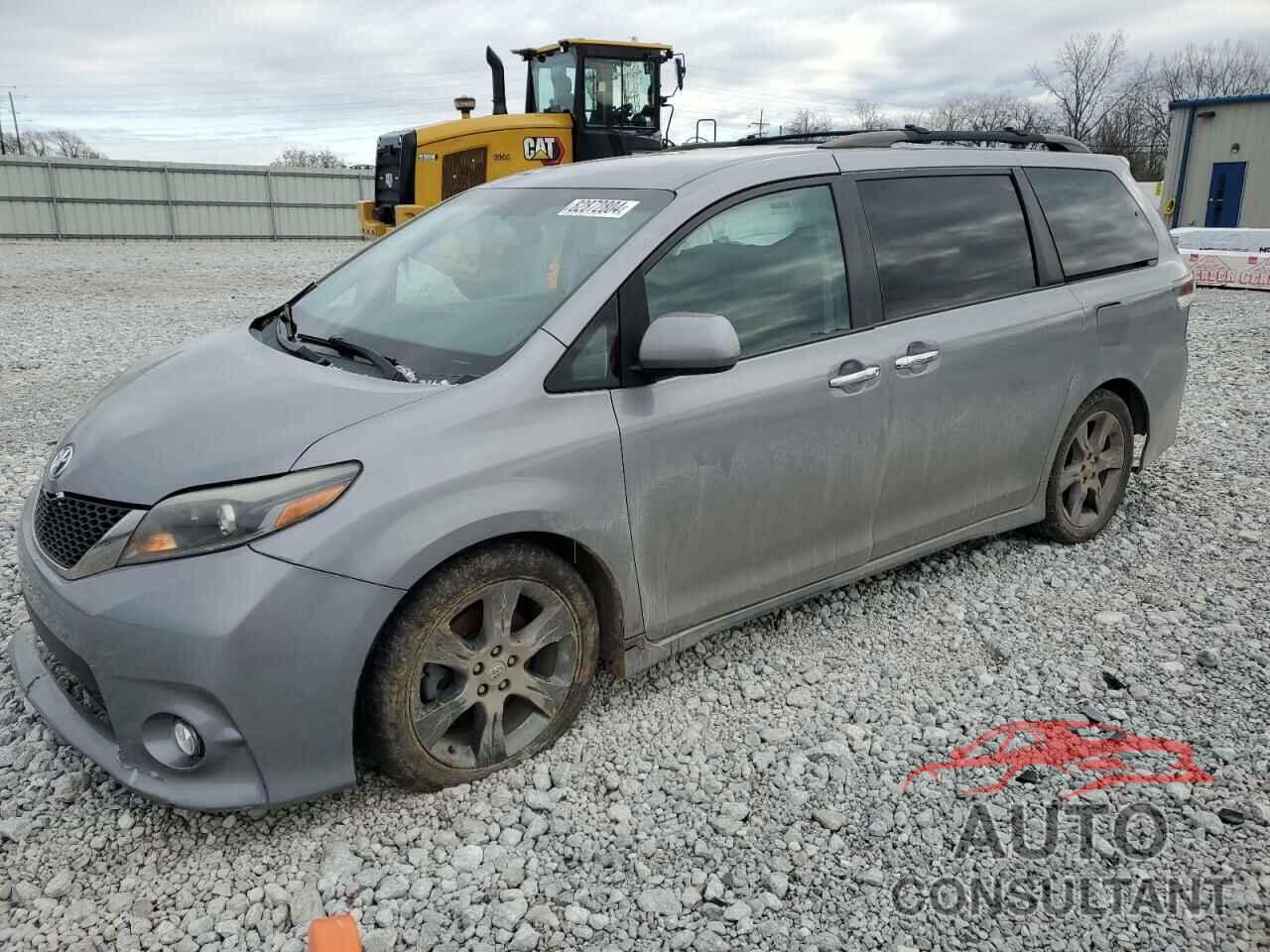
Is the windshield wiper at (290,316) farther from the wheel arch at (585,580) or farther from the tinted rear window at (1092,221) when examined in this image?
the tinted rear window at (1092,221)

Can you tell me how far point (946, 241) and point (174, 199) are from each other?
29.8 m

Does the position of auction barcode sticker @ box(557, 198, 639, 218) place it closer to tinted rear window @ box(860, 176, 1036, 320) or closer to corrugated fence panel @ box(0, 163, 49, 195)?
tinted rear window @ box(860, 176, 1036, 320)

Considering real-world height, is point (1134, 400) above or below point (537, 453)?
below

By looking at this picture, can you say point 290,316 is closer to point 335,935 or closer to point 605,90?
point 335,935

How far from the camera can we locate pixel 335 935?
2.38 metres

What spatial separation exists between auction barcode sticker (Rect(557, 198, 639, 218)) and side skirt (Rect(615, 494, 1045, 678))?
1407 millimetres

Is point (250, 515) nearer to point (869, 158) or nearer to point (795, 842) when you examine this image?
point (795, 842)

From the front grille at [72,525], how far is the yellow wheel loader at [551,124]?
1073cm

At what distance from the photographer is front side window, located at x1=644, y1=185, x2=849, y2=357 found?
10.6ft

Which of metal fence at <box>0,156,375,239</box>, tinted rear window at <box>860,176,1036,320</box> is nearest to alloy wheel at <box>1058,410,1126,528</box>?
tinted rear window at <box>860,176,1036,320</box>

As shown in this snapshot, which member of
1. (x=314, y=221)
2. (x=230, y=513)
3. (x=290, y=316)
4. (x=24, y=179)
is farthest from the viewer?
(x=314, y=221)

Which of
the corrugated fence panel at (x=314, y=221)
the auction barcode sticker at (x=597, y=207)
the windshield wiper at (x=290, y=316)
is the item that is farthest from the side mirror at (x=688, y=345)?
the corrugated fence panel at (x=314, y=221)

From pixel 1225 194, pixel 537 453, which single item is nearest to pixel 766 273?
pixel 537 453

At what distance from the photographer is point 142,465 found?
8.91 feet
